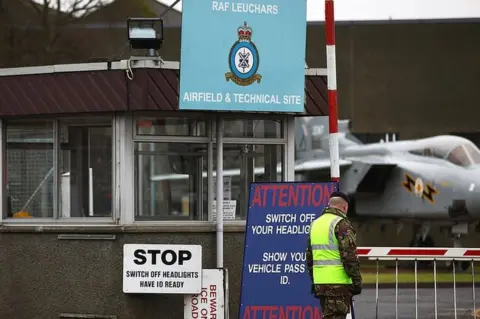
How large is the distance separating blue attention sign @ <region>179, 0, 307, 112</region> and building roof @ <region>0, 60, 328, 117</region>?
3.72 feet

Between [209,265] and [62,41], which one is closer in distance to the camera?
[209,265]

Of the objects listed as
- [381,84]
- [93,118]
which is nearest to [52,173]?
[93,118]

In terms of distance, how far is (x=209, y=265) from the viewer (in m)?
13.1

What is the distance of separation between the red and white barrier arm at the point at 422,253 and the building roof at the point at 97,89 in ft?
9.37

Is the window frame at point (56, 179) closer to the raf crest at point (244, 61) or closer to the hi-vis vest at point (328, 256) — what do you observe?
the raf crest at point (244, 61)

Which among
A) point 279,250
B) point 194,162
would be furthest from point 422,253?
point 279,250

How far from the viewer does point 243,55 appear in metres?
11.8

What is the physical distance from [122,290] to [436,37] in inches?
1235

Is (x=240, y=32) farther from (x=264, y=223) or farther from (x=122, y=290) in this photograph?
(x=122, y=290)

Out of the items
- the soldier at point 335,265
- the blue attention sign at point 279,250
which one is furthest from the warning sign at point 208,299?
the soldier at point 335,265

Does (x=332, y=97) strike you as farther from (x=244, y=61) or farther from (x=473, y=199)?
(x=473, y=199)

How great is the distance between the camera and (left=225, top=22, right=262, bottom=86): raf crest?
11.8 metres

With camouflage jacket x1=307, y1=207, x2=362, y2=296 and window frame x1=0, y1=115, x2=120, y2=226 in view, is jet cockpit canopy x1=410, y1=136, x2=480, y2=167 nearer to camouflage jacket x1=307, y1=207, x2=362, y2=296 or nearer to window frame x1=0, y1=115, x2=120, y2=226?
window frame x1=0, y1=115, x2=120, y2=226

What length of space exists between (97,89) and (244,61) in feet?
6.56
